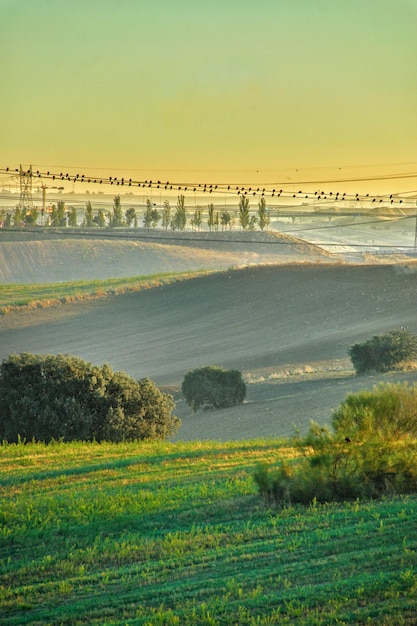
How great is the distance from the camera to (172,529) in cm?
1291

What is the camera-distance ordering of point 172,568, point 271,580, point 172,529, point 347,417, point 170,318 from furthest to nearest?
point 170,318
point 347,417
point 172,529
point 172,568
point 271,580

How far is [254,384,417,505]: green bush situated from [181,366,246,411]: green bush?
79.9 feet

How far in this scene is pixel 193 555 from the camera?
11297mm

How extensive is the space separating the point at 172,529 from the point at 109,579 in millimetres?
2479

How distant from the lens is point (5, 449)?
21.8 meters

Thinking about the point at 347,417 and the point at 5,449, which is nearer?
the point at 347,417

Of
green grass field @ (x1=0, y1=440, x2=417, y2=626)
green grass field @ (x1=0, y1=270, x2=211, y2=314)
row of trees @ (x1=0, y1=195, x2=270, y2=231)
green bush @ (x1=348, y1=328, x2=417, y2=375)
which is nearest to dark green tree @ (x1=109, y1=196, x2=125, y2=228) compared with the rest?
row of trees @ (x1=0, y1=195, x2=270, y2=231)

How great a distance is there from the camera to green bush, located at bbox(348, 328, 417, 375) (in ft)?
147

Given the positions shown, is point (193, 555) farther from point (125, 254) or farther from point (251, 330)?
point (125, 254)

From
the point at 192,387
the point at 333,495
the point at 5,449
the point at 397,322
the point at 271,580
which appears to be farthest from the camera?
the point at 397,322

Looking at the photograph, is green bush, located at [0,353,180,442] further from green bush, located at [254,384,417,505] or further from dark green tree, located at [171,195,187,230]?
dark green tree, located at [171,195,187,230]

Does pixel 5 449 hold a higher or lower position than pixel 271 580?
lower

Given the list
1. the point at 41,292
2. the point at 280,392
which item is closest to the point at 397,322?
the point at 280,392

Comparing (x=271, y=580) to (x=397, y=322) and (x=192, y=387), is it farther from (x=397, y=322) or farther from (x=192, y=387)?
(x=397, y=322)
